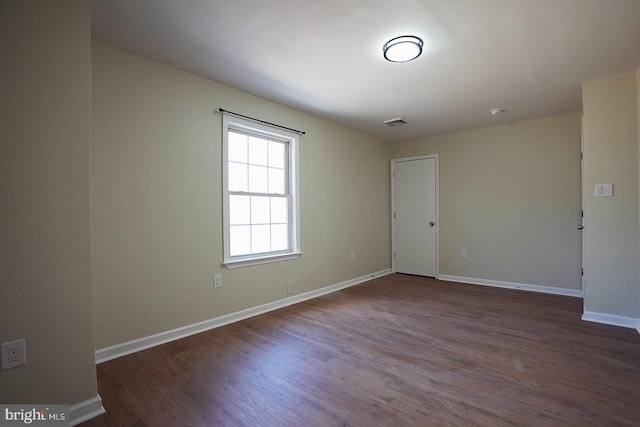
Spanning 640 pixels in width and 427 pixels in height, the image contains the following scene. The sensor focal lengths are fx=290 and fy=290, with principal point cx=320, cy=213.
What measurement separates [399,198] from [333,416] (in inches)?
168

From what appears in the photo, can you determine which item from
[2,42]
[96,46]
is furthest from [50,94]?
[96,46]

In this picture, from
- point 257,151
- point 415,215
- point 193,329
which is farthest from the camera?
point 415,215

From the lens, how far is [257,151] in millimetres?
3359

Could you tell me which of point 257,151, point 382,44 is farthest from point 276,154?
point 382,44

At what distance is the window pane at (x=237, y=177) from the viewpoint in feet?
10.1

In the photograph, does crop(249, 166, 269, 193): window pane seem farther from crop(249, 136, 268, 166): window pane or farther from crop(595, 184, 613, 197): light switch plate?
crop(595, 184, 613, 197): light switch plate

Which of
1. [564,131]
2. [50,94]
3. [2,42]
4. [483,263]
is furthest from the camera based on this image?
[483,263]

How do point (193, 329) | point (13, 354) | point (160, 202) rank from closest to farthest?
1. point (13, 354)
2. point (160, 202)
3. point (193, 329)

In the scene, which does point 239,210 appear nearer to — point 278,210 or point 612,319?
point 278,210

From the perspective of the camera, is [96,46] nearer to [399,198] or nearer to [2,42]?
[2,42]

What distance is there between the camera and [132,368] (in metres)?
2.07

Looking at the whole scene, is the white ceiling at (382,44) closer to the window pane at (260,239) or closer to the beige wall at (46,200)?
the beige wall at (46,200)

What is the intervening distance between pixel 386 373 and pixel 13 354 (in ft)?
6.76

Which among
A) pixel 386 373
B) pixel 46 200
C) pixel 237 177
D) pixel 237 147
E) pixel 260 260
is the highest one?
pixel 237 147
